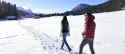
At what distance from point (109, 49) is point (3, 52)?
5065 mm

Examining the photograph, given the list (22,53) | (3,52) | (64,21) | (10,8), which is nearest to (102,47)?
(64,21)

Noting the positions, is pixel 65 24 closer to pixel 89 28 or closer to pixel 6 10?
pixel 89 28

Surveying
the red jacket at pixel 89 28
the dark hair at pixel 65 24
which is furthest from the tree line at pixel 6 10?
the red jacket at pixel 89 28

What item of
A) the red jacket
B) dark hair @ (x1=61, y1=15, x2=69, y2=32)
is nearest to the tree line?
dark hair @ (x1=61, y1=15, x2=69, y2=32)

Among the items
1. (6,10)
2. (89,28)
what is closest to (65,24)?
(89,28)

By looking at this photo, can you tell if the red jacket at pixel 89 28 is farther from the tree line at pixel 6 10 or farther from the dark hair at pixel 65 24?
the tree line at pixel 6 10

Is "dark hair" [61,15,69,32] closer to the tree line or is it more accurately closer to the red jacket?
the red jacket

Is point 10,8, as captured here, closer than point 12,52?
No

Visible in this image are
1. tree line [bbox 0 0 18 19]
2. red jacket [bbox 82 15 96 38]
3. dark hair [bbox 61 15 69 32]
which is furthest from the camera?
tree line [bbox 0 0 18 19]

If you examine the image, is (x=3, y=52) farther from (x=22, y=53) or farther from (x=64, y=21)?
(x=64, y=21)

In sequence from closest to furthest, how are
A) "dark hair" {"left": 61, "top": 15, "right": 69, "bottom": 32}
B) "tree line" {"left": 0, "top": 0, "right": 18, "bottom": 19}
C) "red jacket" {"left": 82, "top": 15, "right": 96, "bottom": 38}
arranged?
1. "red jacket" {"left": 82, "top": 15, "right": 96, "bottom": 38}
2. "dark hair" {"left": 61, "top": 15, "right": 69, "bottom": 32}
3. "tree line" {"left": 0, "top": 0, "right": 18, "bottom": 19}

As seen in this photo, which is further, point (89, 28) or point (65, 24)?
point (65, 24)

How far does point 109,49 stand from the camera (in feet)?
33.5

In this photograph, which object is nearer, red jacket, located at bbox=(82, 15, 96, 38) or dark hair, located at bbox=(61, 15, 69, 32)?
red jacket, located at bbox=(82, 15, 96, 38)
